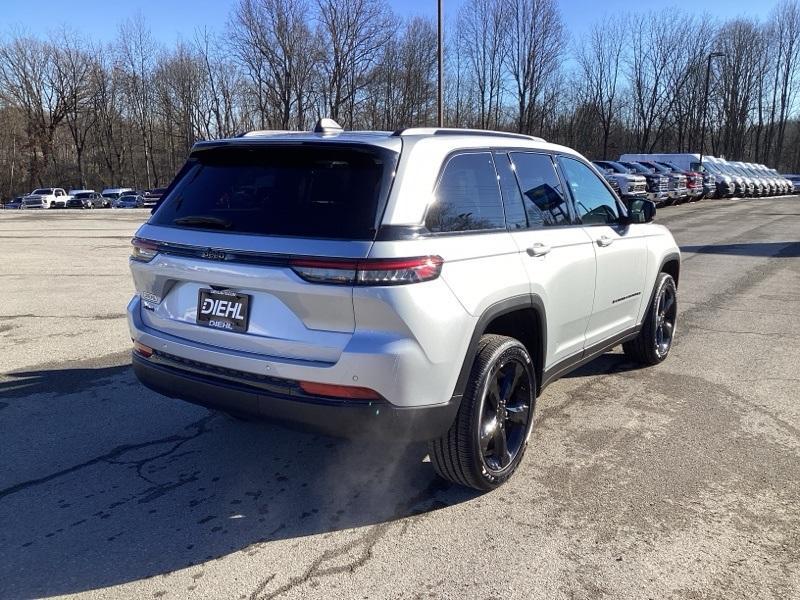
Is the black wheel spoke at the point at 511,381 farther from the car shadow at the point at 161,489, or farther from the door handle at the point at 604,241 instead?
the door handle at the point at 604,241

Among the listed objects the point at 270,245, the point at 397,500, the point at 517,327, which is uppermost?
the point at 270,245

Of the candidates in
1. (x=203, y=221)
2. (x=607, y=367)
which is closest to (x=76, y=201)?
(x=607, y=367)

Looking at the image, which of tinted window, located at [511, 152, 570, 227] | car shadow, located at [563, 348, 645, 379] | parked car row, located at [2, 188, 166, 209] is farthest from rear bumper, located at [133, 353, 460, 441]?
parked car row, located at [2, 188, 166, 209]

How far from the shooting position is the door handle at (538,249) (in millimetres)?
3487

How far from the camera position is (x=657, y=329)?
544cm

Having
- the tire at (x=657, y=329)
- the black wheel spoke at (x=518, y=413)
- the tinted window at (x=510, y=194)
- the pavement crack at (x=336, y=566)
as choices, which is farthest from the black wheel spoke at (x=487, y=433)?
the tire at (x=657, y=329)

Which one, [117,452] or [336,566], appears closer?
[336,566]

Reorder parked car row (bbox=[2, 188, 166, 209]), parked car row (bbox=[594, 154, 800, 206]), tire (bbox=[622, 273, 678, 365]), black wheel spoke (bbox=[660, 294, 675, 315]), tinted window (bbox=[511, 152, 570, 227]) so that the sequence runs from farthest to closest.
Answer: parked car row (bbox=[2, 188, 166, 209]) → parked car row (bbox=[594, 154, 800, 206]) → black wheel spoke (bbox=[660, 294, 675, 315]) → tire (bbox=[622, 273, 678, 365]) → tinted window (bbox=[511, 152, 570, 227])

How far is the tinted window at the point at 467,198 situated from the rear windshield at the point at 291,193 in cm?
32

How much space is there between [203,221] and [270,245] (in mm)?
552

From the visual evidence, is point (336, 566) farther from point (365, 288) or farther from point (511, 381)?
point (511, 381)

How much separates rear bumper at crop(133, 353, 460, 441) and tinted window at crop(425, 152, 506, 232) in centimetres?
85

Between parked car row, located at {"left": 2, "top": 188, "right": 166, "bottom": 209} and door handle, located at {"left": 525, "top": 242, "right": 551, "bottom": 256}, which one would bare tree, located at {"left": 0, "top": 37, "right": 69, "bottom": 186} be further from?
door handle, located at {"left": 525, "top": 242, "right": 551, "bottom": 256}

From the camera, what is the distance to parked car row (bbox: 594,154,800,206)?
77.4 ft
